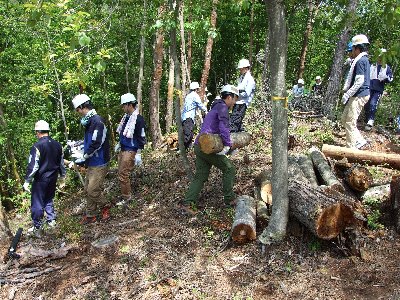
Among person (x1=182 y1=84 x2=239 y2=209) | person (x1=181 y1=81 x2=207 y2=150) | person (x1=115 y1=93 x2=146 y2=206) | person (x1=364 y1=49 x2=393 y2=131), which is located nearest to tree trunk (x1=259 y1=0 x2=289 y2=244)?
person (x1=182 y1=84 x2=239 y2=209)

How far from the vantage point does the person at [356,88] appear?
7.36 meters

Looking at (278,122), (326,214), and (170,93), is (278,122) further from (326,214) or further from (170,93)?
(170,93)

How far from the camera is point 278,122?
4918 millimetres

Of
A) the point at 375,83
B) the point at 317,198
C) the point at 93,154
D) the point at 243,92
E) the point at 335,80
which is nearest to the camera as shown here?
the point at 317,198

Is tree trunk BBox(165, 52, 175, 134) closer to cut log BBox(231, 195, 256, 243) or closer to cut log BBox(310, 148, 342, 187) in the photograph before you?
cut log BBox(310, 148, 342, 187)

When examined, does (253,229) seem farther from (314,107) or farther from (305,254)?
(314,107)

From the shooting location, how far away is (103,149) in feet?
23.2

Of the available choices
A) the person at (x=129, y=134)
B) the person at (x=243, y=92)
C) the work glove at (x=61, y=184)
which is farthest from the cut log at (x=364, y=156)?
the work glove at (x=61, y=184)

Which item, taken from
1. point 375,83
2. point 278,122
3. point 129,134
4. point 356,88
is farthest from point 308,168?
point 375,83

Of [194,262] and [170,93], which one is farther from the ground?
[170,93]

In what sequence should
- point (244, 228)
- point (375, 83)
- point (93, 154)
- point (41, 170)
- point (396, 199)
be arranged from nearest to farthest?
1. point (244, 228)
2. point (396, 199)
3. point (93, 154)
4. point (41, 170)
5. point (375, 83)

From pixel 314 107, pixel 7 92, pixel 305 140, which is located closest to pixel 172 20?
pixel 305 140

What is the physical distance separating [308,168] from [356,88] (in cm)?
220

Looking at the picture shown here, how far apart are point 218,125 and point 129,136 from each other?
75.3 inches
